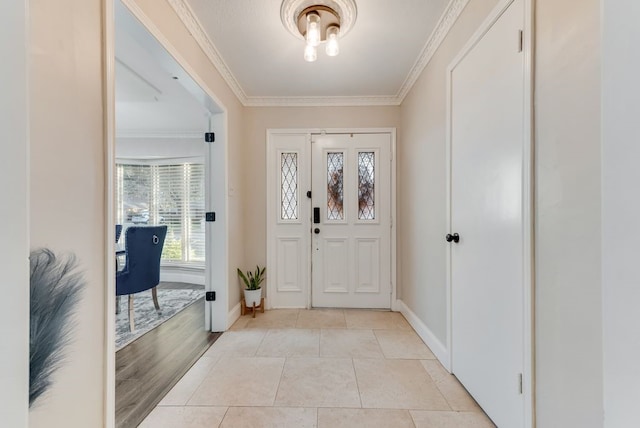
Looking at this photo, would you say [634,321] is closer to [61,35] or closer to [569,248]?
[569,248]

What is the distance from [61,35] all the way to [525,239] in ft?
6.54

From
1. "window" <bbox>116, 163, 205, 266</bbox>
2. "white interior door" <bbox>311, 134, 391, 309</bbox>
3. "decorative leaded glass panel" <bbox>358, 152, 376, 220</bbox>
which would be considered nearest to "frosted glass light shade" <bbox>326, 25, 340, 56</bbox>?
"white interior door" <bbox>311, 134, 391, 309</bbox>

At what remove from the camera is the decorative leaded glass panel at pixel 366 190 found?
3250 millimetres

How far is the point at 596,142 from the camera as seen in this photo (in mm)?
905

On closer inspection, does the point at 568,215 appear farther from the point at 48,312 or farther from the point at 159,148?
the point at 159,148

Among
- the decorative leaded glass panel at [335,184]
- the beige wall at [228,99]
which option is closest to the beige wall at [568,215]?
the beige wall at [228,99]

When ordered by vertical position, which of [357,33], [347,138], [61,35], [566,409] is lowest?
[566,409]

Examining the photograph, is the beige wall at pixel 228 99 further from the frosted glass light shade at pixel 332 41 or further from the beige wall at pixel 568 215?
the beige wall at pixel 568 215

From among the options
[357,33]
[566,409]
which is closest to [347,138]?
[357,33]

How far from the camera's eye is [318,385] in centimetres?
177

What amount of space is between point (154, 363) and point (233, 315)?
0.83 meters

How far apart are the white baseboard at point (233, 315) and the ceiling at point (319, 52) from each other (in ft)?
7.52

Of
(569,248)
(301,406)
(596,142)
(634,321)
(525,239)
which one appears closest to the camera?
(634,321)

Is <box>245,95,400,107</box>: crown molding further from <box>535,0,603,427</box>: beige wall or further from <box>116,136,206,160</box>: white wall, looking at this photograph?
<box>535,0,603,427</box>: beige wall
